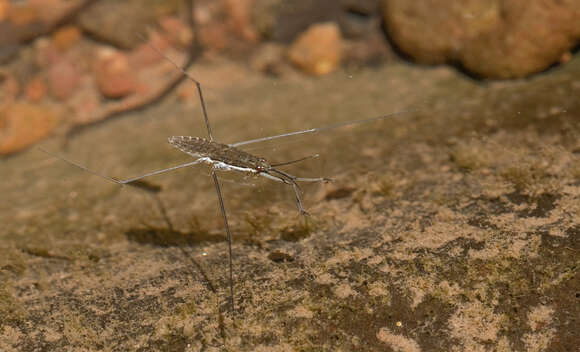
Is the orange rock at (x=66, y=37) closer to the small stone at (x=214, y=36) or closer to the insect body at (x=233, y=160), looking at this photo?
the small stone at (x=214, y=36)

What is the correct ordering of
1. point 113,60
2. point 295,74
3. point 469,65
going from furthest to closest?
point 113,60 < point 295,74 < point 469,65

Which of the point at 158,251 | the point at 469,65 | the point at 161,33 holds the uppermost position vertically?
the point at 161,33

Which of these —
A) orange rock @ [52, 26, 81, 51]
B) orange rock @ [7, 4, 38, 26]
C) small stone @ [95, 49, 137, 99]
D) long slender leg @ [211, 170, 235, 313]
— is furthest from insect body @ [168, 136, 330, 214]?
orange rock @ [7, 4, 38, 26]

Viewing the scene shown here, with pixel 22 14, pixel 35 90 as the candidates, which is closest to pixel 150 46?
pixel 35 90

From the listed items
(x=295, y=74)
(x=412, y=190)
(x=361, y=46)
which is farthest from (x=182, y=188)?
(x=361, y=46)

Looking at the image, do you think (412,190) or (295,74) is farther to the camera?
(295,74)

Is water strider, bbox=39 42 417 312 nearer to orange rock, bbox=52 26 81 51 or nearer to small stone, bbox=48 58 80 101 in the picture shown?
small stone, bbox=48 58 80 101

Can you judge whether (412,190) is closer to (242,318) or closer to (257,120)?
(242,318)
